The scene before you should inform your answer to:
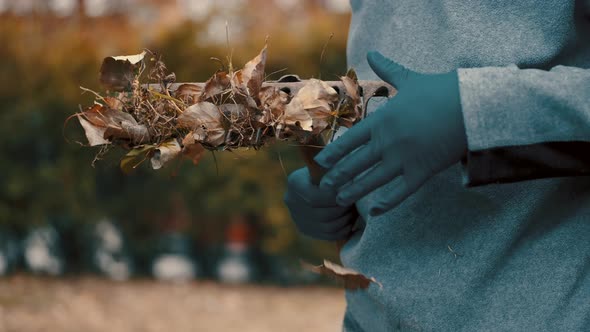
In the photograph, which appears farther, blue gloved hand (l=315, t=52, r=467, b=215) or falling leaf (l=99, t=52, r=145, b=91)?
falling leaf (l=99, t=52, r=145, b=91)

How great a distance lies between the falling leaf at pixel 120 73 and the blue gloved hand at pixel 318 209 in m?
0.41

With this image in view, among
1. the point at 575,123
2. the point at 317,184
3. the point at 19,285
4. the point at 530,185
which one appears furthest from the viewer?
the point at 19,285

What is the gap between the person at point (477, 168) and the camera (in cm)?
104

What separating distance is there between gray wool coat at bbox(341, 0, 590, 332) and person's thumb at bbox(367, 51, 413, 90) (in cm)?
10

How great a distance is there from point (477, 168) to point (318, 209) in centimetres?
49

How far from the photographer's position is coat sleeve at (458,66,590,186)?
3.38 feet

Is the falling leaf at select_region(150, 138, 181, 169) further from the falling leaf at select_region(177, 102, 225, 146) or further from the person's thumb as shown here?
the person's thumb

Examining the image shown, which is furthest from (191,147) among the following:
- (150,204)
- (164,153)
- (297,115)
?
(150,204)

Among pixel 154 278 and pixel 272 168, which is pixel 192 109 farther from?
pixel 154 278

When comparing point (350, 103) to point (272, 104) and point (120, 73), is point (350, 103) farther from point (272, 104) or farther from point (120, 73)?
point (120, 73)

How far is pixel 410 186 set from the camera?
106cm

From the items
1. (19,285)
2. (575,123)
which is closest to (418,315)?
(575,123)

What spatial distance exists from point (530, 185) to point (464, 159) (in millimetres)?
161

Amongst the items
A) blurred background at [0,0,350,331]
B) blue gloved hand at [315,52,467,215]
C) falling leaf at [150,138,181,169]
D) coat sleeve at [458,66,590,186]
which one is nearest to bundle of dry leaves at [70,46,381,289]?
falling leaf at [150,138,181,169]
